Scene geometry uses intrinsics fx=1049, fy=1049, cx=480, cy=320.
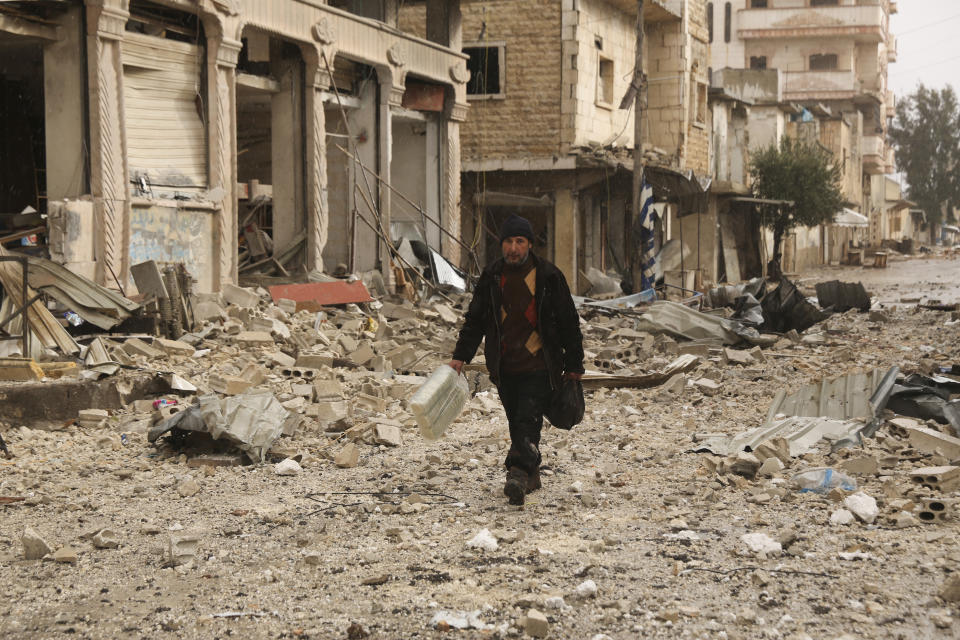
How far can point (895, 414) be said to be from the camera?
7.60 m

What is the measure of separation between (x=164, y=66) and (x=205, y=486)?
26.2 feet

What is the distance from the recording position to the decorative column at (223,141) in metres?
13.3

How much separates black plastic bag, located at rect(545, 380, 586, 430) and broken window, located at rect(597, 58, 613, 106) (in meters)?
20.4

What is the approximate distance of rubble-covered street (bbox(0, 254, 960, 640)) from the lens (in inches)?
152

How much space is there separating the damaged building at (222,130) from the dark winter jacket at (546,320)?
270 inches

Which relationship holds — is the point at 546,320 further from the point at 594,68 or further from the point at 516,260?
the point at 594,68

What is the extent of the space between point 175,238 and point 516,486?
846 centimetres

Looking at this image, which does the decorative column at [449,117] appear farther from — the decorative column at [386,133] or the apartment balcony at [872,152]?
the apartment balcony at [872,152]

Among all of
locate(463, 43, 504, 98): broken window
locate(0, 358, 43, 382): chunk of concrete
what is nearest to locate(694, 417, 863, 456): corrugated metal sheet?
locate(0, 358, 43, 382): chunk of concrete

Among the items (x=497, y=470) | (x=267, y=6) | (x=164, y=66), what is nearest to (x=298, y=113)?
(x=267, y=6)

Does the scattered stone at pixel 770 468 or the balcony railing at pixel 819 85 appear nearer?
the scattered stone at pixel 770 468

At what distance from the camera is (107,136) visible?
11672 mm

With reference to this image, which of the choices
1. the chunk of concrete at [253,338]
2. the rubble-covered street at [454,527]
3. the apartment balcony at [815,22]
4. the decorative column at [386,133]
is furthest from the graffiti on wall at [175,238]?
the apartment balcony at [815,22]

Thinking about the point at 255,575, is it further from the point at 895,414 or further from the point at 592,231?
the point at 592,231
